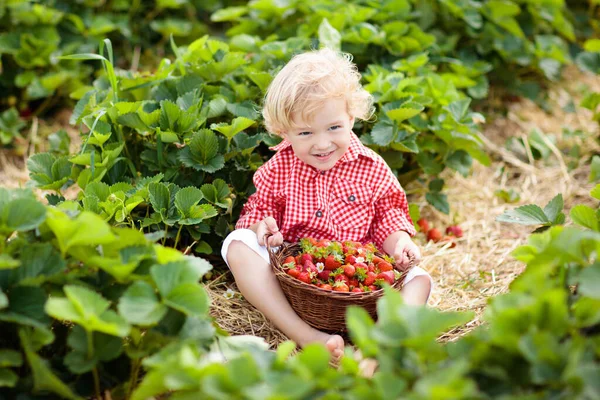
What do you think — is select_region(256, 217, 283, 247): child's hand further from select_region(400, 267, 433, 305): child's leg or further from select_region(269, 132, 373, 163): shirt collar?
select_region(400, 267, 433, 305): child's leg

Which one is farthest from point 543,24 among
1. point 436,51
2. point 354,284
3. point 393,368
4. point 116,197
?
point 393,368

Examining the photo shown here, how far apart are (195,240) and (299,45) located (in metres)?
1.00

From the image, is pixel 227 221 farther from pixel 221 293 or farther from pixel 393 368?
pixel 393 368

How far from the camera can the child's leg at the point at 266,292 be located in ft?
6.92

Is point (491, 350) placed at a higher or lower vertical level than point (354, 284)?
higher

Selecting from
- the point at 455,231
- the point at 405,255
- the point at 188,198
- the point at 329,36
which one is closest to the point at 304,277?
the point at 405,255

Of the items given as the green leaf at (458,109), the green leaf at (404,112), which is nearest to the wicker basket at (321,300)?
the green leaf at (404,112)

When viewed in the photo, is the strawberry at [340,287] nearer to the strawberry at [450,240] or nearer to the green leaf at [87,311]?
the green leaf at [87,311]

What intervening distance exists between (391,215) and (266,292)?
536 millimetres

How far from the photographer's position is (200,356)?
159 cm

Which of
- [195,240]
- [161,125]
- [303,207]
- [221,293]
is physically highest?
[161,125]

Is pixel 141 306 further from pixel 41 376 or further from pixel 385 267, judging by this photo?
pixel 385 267

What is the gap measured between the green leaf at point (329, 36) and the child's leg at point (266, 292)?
3.61 feet

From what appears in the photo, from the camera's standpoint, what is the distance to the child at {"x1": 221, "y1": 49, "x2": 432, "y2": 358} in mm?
2154
